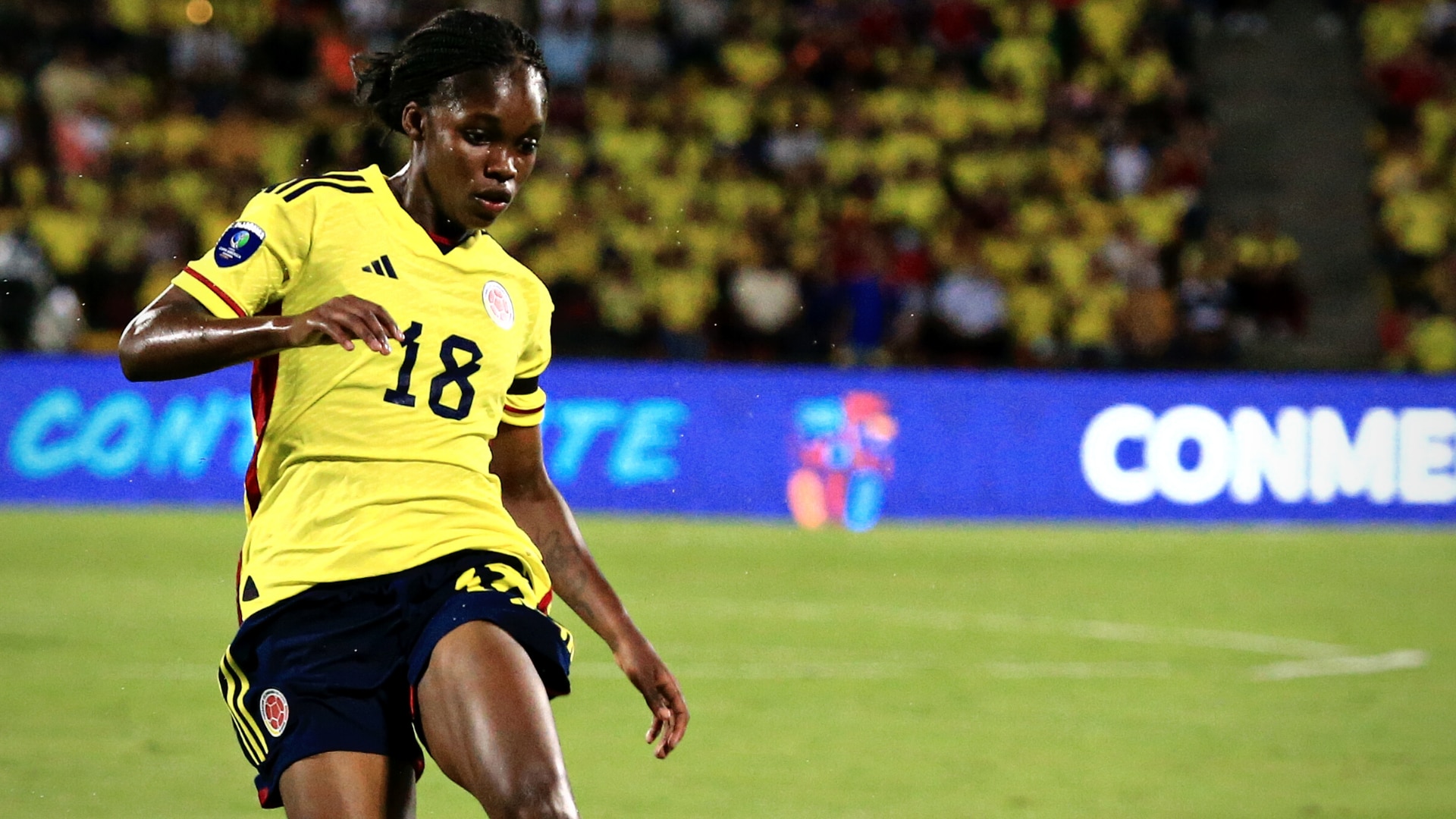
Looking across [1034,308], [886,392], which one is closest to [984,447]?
[886,392]

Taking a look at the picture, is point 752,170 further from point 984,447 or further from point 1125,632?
point 1125,632

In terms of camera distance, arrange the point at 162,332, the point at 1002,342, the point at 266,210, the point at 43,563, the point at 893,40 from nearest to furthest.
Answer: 1. the point at 162,332
2. the point at 266,210
3. the point at 43,563
4. the point at 1002,342
5. the point at 893,40

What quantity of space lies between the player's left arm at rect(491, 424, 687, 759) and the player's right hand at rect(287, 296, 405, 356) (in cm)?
83

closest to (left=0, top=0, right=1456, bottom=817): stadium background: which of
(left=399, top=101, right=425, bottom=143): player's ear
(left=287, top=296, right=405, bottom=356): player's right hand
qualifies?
(left=399, top=101, right=425, bottom=143): player's ear

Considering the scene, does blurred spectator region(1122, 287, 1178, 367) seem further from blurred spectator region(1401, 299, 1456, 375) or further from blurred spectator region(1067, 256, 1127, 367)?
blurred spectator region(1401, 299, 1456, 375)

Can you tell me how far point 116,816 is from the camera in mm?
6117

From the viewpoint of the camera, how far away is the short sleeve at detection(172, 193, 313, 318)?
3.53m

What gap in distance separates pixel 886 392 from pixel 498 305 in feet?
40.1

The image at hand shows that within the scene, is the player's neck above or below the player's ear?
below

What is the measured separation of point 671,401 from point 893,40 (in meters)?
6.65

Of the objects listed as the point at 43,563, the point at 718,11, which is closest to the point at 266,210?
the point at 43,563

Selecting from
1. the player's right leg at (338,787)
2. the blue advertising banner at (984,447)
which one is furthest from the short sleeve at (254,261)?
the blue advertising banner at (984,447)

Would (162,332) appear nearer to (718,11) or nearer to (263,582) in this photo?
(263,582)

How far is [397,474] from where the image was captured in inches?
147
